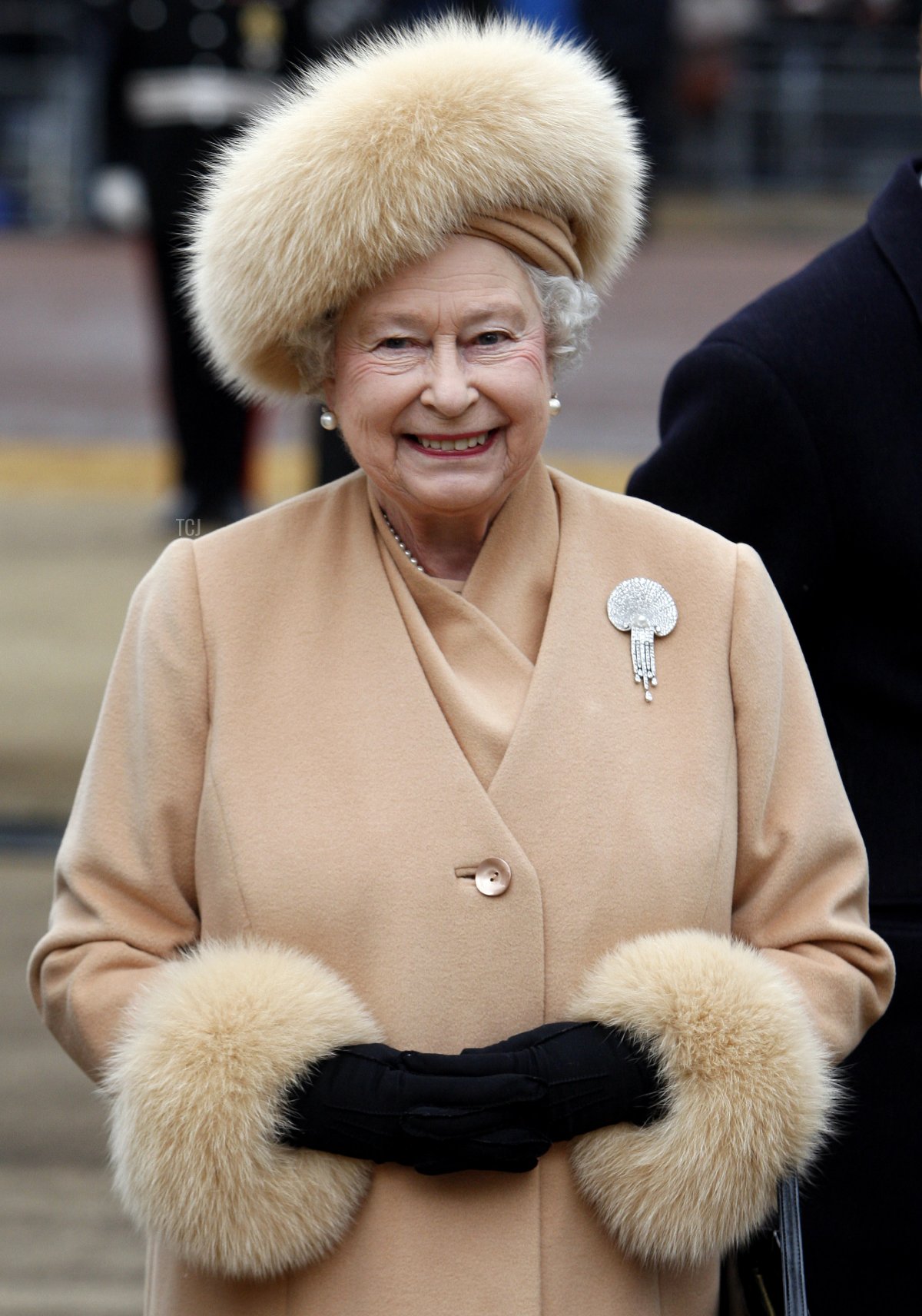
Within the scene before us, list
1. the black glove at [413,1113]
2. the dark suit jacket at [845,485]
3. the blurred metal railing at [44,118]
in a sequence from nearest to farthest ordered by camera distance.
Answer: the black glove at [413,1113], the dark suit jacket at [845,485], the blurred metal railing at [44,118]

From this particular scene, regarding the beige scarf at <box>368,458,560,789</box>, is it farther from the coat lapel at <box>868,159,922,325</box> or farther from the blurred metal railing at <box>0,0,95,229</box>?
the blurred metal railing at <box>0,0,95,229</box>

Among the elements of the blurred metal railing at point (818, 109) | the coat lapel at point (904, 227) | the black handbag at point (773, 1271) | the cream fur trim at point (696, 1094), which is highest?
the coat lapel at point (904, 227)

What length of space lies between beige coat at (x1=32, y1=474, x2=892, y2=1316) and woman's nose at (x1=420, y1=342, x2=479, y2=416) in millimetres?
240

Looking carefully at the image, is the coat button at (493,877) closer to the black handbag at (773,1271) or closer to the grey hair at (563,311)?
the black handbag at (773,1271)

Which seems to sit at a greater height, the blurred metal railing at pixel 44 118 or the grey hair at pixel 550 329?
the grey hair at pixel 550 329

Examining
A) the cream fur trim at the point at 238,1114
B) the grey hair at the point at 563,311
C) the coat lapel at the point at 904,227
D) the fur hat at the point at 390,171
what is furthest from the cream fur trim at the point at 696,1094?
the coat lapel at the point at 904,227

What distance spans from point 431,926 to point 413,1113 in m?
→ 0.21

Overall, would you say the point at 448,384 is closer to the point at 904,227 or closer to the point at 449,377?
the point at 449,377

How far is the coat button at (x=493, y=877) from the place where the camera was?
2.22 metres

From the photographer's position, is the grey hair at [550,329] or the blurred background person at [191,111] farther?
the blurred background person at [191,111]

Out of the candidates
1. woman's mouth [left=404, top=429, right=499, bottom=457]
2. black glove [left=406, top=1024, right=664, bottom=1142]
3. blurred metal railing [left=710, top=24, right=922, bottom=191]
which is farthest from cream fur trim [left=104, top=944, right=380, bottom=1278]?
blurred metal railing [left=710, top=24, right=922, bottom=191]

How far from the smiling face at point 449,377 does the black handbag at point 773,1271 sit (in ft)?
2.84

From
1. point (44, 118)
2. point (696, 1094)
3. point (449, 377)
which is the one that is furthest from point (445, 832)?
point (44, 118)

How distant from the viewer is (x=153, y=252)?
696 centimetres
